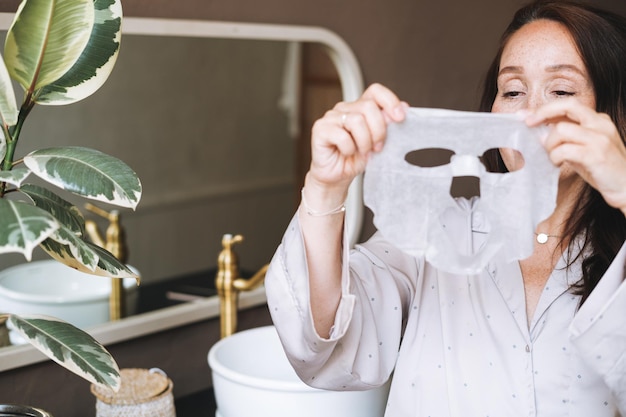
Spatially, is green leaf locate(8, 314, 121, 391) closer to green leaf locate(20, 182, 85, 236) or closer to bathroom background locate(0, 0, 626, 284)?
green leaf locate(20, 182, 85, 236)

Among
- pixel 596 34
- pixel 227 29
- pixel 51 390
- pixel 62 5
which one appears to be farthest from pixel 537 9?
pixel 51 390

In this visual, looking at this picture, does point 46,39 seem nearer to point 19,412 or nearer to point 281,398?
point 19,412

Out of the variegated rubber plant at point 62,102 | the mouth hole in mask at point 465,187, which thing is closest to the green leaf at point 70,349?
the variegated rubber plant at point 62,102

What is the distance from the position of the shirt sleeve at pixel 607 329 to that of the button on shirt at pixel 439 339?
0.08 m

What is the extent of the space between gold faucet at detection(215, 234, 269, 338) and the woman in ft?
1.66

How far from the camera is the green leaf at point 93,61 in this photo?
3.77 feet

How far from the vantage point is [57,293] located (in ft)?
6.33

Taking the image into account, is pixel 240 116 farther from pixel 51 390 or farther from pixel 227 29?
pixel 51 390

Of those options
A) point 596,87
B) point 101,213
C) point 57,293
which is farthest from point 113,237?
point 596,87

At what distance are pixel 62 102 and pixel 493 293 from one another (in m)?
0.82

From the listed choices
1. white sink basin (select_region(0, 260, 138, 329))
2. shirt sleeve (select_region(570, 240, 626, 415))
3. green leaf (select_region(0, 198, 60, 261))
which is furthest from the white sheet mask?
white sink basin (select_region(0, 260, 138, 329))

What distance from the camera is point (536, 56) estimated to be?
55.3 inches

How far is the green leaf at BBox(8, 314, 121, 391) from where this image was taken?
43.0 inches

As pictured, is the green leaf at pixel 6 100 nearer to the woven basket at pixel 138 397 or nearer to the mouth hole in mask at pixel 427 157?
the woven basket at pixel 138 397
